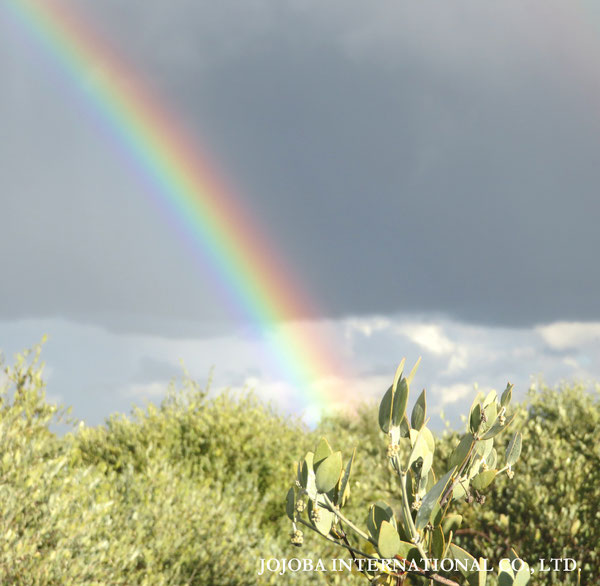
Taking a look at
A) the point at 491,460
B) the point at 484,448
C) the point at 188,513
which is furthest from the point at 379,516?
the point at 188,513

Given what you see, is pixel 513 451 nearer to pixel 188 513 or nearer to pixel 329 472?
pixel 329 472

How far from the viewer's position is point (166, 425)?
17.2 metres

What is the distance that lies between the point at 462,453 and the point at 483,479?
1.57ft

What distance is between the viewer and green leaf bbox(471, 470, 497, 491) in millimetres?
4105

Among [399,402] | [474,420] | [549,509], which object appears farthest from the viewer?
[549,509]

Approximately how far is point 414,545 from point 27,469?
243 inches

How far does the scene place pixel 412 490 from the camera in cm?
393

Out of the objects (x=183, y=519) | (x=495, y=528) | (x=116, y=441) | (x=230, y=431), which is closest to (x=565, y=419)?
(x=495, y=528)

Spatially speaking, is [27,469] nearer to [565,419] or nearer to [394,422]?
[394,422]

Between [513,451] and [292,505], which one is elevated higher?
[513,451]

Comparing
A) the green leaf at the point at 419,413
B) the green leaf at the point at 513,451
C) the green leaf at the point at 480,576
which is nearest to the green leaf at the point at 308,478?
the green leaf at the point at 419,413

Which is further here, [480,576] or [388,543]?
[480,576]

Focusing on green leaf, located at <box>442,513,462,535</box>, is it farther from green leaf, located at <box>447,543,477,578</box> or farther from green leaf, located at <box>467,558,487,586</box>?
green leaf, located at <box>467,558,487,586</box>

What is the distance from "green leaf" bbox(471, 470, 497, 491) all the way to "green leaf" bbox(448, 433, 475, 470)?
34 centimetres
